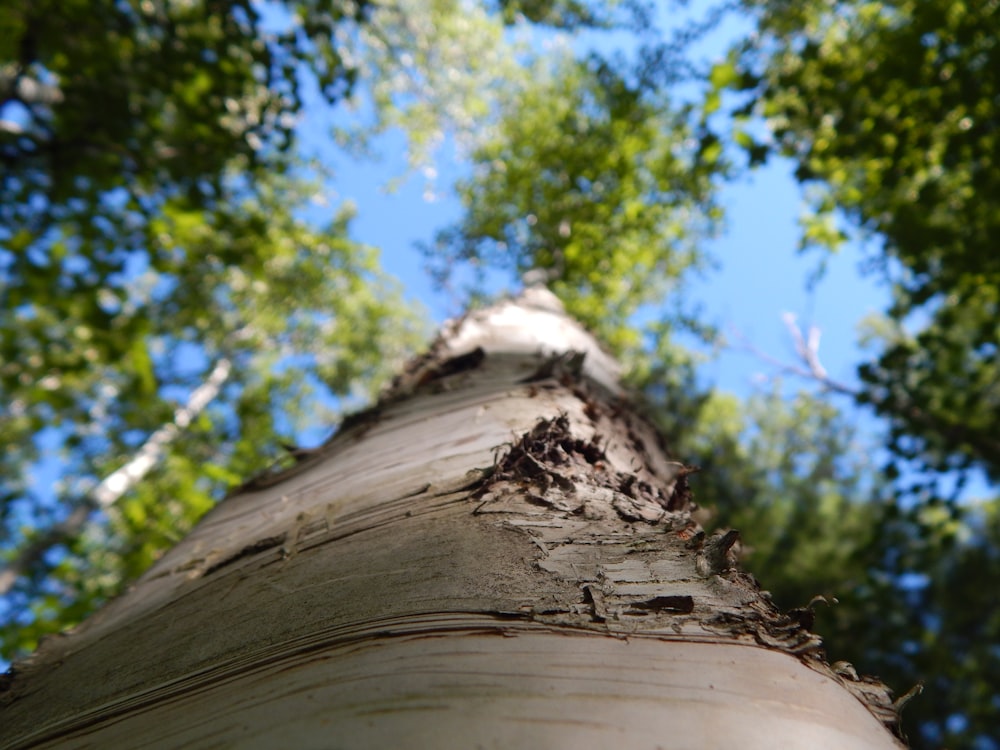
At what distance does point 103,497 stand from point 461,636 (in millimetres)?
7504

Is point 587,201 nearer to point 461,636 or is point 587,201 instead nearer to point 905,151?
point 905,151

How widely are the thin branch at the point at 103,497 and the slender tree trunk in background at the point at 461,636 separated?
141 inches

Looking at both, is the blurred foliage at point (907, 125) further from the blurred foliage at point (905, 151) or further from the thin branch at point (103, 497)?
the thin branch at point (103, 497)

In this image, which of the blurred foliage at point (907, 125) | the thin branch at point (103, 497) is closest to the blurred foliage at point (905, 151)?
the blurred foliage at point (907, 125)

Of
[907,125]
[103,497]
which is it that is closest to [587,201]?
[907,125]

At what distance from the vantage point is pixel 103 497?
6578mm

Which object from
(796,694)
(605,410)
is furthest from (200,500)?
(796,694)

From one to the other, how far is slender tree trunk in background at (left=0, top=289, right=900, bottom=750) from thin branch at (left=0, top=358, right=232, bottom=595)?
3.57 m

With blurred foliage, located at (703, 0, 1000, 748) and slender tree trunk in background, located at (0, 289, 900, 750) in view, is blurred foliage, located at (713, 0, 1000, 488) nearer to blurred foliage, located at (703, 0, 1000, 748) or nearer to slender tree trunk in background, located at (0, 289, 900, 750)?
blurred foliage, located at (703, 0, 1000, 748)

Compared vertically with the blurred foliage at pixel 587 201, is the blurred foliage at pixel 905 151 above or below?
below

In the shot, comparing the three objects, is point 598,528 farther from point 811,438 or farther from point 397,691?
point 811,438

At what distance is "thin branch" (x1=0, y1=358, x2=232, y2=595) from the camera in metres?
5.15

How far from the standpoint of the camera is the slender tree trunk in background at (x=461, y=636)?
1.55 ft

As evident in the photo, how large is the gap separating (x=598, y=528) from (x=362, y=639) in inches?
12.1
